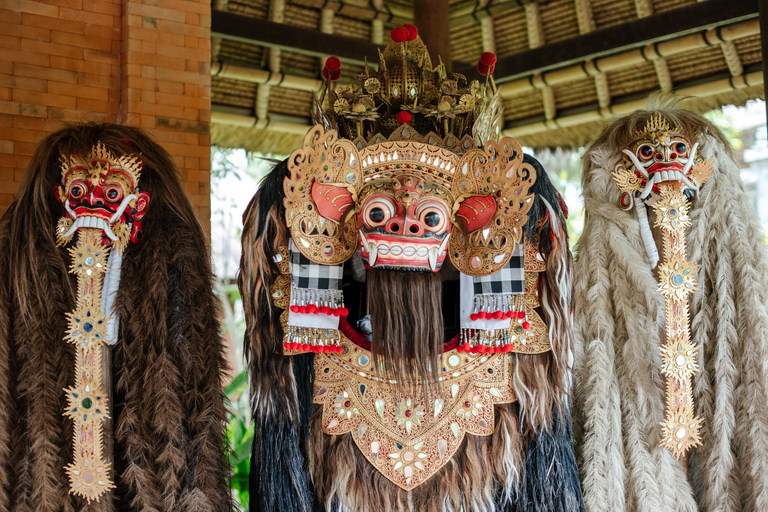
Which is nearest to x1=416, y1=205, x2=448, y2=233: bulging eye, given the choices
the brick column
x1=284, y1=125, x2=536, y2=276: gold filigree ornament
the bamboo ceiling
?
x1=284, y1=125, x2=536, y2=276: gold filigree ornament

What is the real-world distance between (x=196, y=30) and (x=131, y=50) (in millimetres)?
250

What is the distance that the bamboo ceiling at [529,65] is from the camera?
407 centimetres

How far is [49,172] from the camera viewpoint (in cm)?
195

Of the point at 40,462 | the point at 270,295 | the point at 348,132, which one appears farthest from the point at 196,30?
the point at 40,462

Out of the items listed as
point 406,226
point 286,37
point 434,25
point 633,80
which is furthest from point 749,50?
point 406,226

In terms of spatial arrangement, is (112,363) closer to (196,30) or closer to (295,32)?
(196,30)

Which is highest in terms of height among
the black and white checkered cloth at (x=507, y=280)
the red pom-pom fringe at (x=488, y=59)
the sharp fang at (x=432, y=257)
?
the red pom-pom fringe at (x=488, y=59)

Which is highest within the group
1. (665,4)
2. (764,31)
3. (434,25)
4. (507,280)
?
(665,4)

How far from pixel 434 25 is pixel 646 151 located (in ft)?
6.91

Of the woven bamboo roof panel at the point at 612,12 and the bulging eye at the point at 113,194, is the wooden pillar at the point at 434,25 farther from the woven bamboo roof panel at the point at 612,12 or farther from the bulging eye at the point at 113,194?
the bulging eye at the point at 113,194

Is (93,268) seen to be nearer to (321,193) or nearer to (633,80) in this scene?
(321,193)

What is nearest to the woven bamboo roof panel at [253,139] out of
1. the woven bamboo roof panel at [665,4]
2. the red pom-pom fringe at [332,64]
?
the woven bamboo roof panel at [665,4]

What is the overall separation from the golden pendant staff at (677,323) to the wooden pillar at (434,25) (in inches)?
82.2

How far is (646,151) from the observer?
2.29m
